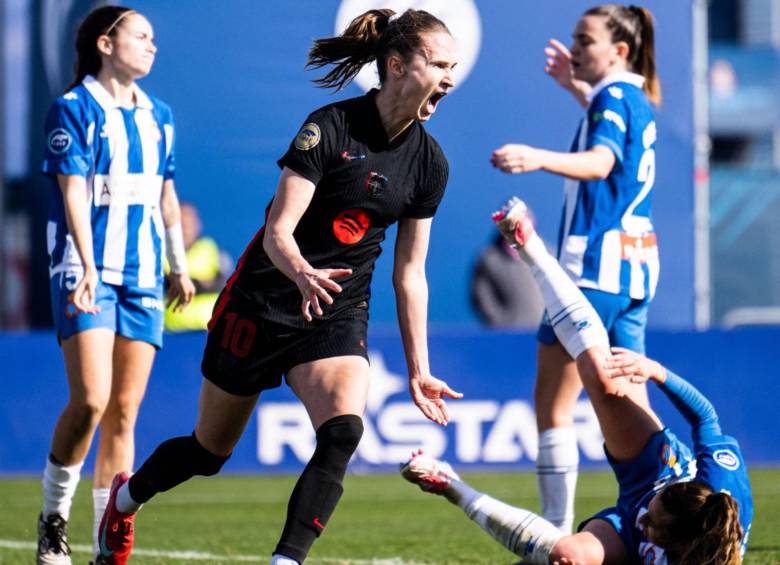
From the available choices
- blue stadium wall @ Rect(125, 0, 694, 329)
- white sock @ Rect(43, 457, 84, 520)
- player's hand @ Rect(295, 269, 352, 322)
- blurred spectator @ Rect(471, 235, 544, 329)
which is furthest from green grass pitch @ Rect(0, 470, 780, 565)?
blue stadium wall @ Rect(125, 0, 694, 329)

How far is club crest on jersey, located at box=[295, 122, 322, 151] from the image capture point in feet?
14.9

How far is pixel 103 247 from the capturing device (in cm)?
581

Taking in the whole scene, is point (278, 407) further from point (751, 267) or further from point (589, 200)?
point (751, 267)

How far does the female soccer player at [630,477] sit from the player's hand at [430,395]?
213mm

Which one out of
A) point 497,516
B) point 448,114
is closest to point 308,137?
point 497,516

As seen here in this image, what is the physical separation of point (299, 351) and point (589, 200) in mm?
1749

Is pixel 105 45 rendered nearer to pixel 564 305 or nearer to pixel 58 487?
pixel 58 487

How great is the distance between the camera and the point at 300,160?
14.9 ft

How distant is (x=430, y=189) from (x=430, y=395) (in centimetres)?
71

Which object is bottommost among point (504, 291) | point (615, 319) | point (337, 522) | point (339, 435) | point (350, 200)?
point (337, 522)

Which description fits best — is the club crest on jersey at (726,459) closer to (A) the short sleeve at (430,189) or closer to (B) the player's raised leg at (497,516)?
(B) the player's raised leg at (497,516)

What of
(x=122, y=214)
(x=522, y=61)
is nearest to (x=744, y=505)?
(x=122, y=214)

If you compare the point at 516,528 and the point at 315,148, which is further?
the point at 516,528

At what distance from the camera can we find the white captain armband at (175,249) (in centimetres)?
621
